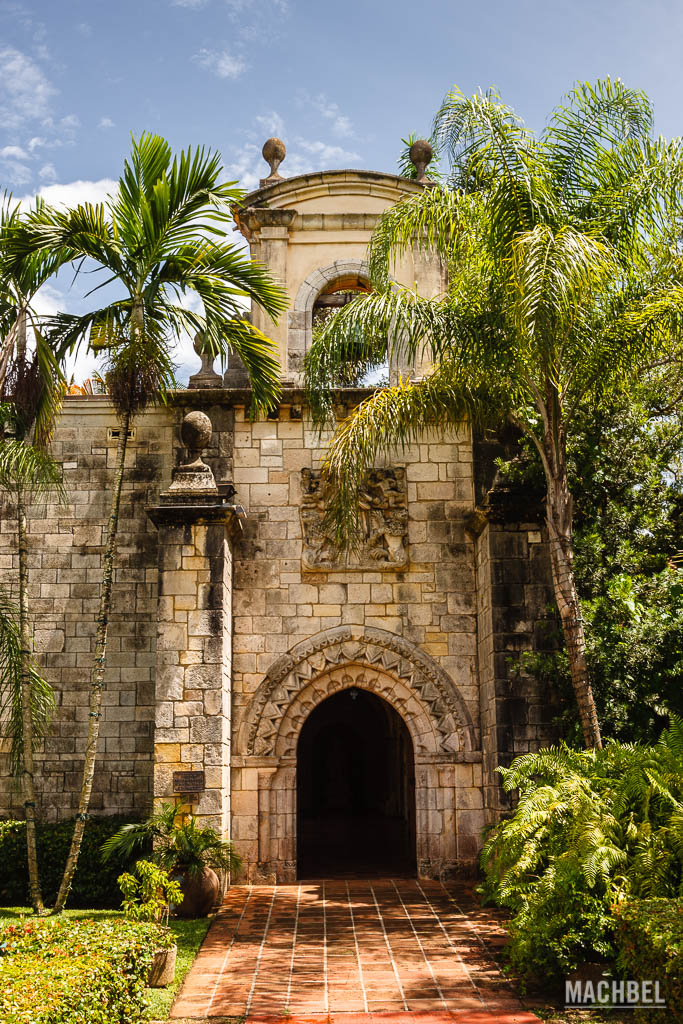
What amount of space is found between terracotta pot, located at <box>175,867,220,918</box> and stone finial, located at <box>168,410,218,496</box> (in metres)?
4.05

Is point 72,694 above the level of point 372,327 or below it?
below

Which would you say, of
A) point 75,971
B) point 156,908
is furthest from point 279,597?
point 75,971

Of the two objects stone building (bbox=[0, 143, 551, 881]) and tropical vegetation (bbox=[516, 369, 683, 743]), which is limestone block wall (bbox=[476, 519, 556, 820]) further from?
tropical vegetation (bbox=[516, 369, 683, 743])

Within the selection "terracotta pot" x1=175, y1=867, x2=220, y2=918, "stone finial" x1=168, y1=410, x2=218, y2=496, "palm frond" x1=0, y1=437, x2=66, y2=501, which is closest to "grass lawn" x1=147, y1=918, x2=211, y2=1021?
"terracotta pot" x1=175, y1=867, x2=220, y2=918

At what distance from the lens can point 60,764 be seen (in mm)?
11516

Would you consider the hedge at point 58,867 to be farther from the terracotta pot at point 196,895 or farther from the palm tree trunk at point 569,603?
the palm tree trunk at point 569,603

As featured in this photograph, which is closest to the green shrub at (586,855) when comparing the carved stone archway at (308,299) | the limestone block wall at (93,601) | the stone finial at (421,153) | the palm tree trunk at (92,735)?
the palm tree trunk at (92,735)

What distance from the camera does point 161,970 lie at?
7262 mm

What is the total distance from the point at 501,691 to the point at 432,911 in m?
2.35

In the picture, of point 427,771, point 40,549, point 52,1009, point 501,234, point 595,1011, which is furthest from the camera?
point 40,549

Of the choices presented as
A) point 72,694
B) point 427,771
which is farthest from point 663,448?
point 72,694

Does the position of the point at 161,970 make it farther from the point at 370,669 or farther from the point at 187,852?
the point at 370,669

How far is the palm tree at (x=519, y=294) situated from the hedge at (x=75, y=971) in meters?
4.70

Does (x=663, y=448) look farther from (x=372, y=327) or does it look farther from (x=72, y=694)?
(x=72, y=694)
